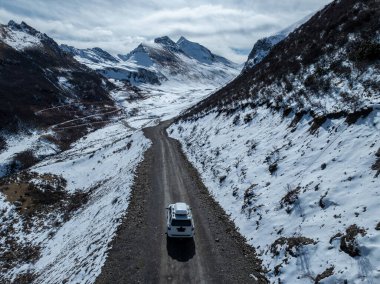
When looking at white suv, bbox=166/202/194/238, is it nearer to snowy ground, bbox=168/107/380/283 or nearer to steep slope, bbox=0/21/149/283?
snowy ground, bbox=168/107/380/283

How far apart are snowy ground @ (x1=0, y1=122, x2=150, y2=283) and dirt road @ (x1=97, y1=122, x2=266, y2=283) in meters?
1.08

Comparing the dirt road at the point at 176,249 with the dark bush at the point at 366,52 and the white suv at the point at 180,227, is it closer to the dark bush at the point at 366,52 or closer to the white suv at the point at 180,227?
the white suv at the point at 180,227

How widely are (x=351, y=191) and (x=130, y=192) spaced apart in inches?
735

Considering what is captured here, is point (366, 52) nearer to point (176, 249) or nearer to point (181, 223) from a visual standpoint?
point (181, 223)

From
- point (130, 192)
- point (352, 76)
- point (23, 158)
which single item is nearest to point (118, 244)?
point (130, 192)

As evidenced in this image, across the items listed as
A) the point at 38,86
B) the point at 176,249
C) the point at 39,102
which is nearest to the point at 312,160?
the point at 176,249

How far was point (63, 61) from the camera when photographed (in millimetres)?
193125

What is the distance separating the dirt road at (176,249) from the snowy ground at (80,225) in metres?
1.08

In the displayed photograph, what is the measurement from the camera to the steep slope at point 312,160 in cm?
1595

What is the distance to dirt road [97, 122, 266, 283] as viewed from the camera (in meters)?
18.3

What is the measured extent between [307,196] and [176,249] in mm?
8590

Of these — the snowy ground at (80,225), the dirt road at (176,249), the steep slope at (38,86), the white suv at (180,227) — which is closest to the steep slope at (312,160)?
the dirt road at (176,249)

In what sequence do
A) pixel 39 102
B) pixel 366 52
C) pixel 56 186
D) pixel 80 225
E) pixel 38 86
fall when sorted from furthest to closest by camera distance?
pixel 38 86 < pixel 39 102 < pixel 56 186 < pixel 80 225 < pixel 366 52

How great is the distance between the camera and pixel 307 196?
20047mm
